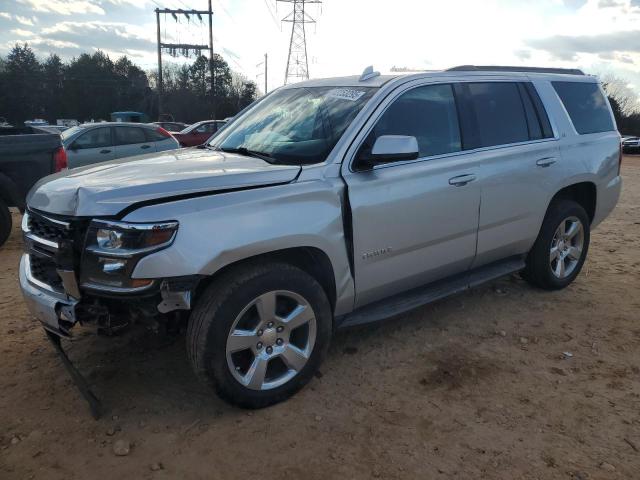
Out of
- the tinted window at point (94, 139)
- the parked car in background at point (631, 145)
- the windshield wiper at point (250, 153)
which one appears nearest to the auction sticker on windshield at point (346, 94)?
the windshield wiper at point (250, 153)

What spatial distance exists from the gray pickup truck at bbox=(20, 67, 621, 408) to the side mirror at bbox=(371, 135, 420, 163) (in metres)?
0.01

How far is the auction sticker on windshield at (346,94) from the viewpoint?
3605mm

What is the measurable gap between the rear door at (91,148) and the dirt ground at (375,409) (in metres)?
7.53

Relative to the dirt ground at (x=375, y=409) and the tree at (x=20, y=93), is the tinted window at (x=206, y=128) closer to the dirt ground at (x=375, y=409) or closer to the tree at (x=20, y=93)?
the dirt ground at (x=375, y=409)

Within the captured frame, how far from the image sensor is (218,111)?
49625mm

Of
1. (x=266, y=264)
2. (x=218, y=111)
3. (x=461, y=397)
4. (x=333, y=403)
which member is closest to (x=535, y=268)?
(x=461, y=397)

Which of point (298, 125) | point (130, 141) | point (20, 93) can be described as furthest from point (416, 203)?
point (20, 93)

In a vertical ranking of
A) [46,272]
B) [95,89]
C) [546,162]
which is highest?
[95,89]

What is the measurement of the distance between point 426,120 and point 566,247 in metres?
2.20

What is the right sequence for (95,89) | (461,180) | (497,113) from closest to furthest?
(461,180), (497,113), (95,89)

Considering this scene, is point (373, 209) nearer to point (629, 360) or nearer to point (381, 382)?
point (381, 382)

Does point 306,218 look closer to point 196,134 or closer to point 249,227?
point 249,227

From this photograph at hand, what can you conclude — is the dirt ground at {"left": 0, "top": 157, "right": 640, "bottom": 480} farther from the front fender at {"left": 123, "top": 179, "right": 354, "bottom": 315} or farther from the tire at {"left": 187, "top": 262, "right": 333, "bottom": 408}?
the front fender at {"left": 123, "top": 179, "right": 354, "bottom": 315}

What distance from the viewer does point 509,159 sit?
4.12 meters
